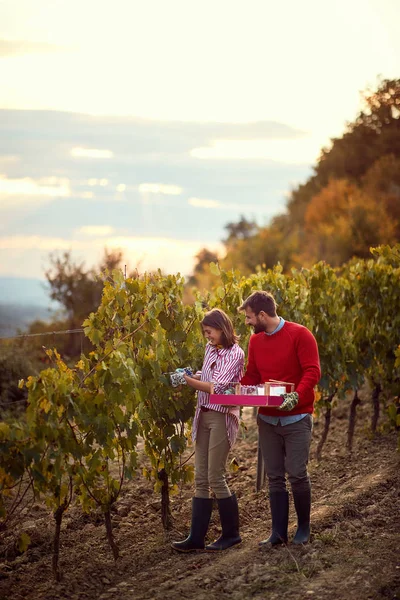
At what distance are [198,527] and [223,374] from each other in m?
1.17

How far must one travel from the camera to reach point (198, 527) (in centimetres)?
548

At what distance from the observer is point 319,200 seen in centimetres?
5688

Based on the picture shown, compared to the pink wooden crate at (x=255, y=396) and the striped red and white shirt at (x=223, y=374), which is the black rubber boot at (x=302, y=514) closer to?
the striped red and white shirt at (x=223, y=374)

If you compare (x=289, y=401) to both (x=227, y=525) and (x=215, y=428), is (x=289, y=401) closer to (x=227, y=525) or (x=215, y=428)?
(x=215, y=428)

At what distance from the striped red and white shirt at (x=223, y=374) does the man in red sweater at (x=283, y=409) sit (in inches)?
4.9

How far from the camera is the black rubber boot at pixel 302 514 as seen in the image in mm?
5223

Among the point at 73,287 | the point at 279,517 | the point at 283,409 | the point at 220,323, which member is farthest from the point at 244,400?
the point at 73,287

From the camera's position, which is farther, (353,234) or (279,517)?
(353,234)

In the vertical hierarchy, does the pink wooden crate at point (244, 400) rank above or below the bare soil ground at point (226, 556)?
above

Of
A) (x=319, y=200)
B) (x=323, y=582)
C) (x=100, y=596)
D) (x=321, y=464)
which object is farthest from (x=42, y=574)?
(x=319, y=200)

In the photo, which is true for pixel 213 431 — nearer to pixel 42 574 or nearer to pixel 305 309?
pixel 42 574

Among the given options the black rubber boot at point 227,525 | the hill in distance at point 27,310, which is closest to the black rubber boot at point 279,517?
the black rubber boot at point 227,525

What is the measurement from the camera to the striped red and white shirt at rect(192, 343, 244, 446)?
526 centimetres

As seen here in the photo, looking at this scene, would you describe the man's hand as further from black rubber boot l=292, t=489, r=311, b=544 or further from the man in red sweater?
black rubber boot l=292, t=489, r=311, b=544
